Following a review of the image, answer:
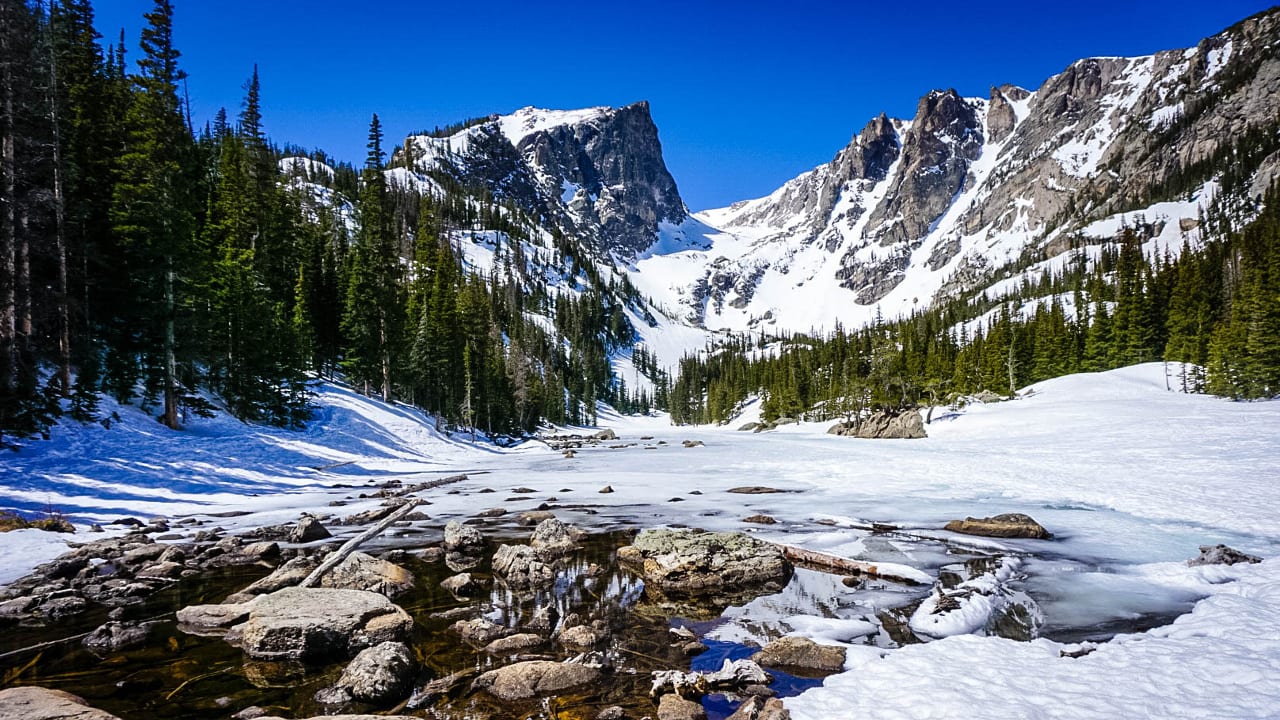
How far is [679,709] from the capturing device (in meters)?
5.65

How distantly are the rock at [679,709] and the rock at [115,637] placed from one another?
26.4ft

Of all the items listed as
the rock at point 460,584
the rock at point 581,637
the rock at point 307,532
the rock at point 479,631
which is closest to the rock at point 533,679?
the rock at point 581,637

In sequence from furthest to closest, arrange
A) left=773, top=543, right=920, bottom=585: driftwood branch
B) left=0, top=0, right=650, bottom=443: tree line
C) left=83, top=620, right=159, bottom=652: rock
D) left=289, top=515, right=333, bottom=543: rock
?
left=0, top=0, right=650, bottom=443: tree line, left=289, top=515, right=333, bottom=543: rock, left=773, top=543, right=920, bottom=585: driftwood branch, left=83, top=620, right=159, bottom=652: rock

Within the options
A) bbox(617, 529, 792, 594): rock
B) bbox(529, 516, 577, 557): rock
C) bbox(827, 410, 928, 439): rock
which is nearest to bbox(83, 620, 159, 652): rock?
bbox(529, 516, 577, 557): rock

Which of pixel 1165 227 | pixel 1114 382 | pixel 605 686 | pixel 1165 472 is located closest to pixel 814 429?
pixel 1114 382

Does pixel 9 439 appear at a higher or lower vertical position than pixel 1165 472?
higher

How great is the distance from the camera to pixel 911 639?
25.1 feet

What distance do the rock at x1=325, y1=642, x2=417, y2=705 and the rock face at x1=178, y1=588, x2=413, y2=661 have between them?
1.03 meters

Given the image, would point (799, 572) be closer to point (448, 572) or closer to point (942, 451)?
point (448, 572)

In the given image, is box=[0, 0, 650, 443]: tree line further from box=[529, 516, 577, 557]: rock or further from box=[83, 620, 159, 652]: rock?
box=[529, 516, 577, 557]: rock

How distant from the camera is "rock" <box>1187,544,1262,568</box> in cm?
1045

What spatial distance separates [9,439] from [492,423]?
4697cm

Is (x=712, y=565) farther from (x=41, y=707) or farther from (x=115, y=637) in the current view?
(x=115, y=637)

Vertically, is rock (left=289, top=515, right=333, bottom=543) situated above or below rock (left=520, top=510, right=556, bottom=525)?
above
